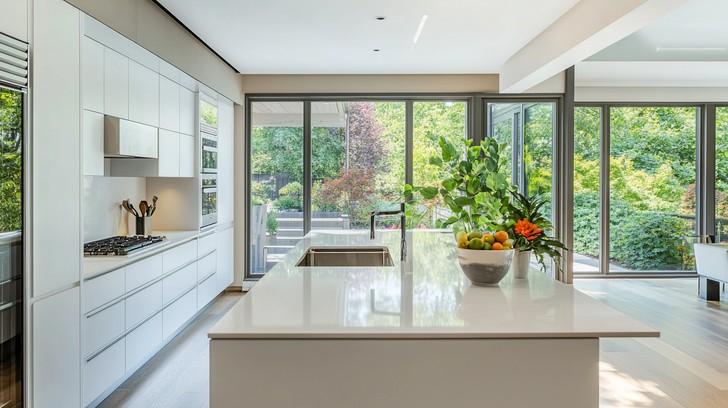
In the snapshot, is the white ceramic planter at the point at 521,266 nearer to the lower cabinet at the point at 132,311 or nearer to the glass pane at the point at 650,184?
the lower cabinet at the point at 132,311

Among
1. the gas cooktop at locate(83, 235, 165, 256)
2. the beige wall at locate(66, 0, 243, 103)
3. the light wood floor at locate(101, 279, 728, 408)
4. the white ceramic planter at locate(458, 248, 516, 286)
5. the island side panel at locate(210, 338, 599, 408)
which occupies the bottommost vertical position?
the light wood floor at locate(101, 279, 728, 408)

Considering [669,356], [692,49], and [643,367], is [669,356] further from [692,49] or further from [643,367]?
[692,49]

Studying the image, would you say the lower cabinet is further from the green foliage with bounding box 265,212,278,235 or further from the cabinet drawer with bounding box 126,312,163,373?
the green foliage with bounding box 265,212,278,235

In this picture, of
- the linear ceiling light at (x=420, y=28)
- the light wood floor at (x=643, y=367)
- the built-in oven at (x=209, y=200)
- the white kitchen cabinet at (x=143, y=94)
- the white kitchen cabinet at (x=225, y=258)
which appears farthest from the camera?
the white kitchen cabinet at (x=225, y=258)

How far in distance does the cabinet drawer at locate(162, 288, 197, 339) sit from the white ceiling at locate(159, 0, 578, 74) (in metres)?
2.21

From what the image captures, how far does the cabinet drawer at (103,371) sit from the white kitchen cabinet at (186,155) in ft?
5.84

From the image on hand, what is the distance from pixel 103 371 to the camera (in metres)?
2.84

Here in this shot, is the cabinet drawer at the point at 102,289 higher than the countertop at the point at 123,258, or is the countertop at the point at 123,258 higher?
the countertop at the point at 123,258

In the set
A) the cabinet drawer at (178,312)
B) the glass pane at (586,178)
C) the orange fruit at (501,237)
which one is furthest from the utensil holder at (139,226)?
the glass pane at (586,178)

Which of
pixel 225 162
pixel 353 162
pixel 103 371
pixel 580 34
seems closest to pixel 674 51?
pixel 580 34

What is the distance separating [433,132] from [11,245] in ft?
15.4

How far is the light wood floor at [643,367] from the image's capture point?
9.93 ft

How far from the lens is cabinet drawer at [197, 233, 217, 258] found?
4637 mm

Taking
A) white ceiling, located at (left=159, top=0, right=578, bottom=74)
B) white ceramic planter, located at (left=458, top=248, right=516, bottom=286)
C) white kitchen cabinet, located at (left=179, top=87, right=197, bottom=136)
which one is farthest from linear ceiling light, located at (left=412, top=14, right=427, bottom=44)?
white ceramic planter, located at (left=458, top=248, right=516, bottom=286)
